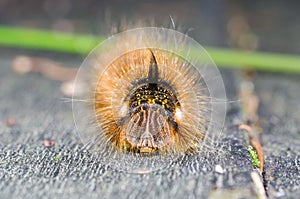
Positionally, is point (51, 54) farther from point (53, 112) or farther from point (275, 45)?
point (275, 45)

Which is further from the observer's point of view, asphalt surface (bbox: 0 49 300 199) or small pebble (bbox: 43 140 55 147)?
small pebble (bbox: 43 140 55 147)

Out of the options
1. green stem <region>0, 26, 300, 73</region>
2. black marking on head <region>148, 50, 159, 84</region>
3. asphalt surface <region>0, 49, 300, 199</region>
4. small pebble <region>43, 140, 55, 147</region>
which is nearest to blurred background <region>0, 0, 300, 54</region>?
green stem <region>0, 26, 300, 73</region>

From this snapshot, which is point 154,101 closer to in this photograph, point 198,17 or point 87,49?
point 87,49

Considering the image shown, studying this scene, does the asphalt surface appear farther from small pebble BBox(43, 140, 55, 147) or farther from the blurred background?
the blurred background

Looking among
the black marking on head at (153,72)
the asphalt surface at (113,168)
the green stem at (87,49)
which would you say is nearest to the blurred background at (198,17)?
the green stem at (87,49)

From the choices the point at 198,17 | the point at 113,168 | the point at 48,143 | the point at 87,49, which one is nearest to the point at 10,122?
the point at 48,143

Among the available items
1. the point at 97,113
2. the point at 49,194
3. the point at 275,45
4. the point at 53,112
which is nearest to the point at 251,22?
the point at 275,45
